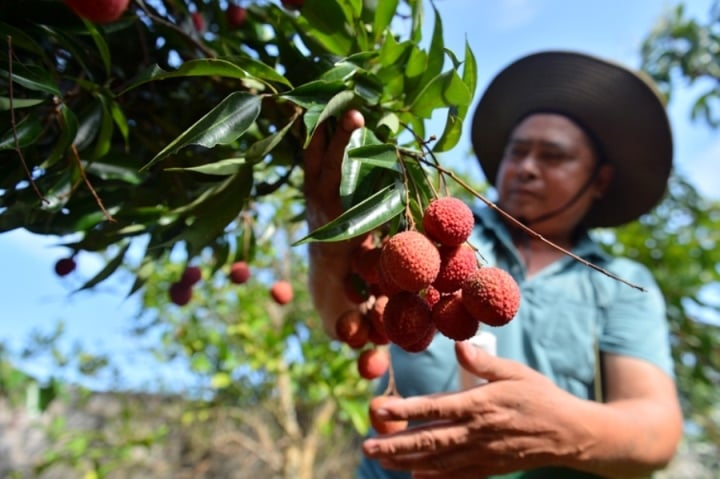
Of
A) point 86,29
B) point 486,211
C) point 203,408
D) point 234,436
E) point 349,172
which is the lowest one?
point 234,436

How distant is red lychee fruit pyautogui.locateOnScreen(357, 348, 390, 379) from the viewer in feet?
2.46

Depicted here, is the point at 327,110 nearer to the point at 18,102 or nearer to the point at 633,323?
the point at 18,102

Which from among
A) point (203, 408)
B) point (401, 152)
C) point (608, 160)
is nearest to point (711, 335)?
point (608, 160)

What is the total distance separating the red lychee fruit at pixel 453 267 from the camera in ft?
1.63

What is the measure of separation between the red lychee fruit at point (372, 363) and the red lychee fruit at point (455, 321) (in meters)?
0.27

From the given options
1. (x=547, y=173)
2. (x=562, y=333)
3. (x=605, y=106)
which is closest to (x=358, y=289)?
(x=562, y=333)

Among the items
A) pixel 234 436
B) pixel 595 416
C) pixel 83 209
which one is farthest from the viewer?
pixel 234 436

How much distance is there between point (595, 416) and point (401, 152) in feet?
1.58

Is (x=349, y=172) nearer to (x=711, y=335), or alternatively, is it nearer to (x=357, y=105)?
(x=357, y=105)

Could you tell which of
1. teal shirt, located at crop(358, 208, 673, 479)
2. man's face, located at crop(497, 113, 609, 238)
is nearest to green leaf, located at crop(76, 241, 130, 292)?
teal shirt, located at crop(358, 208, 673, 479)

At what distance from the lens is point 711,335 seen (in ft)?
6.81

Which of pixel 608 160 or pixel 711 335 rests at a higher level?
pixel 608 160

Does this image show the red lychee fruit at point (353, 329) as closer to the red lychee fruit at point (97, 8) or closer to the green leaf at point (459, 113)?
the green leaf at point (459, 113)

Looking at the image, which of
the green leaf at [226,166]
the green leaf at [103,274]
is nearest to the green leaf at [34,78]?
the green leaf at [226,166]
